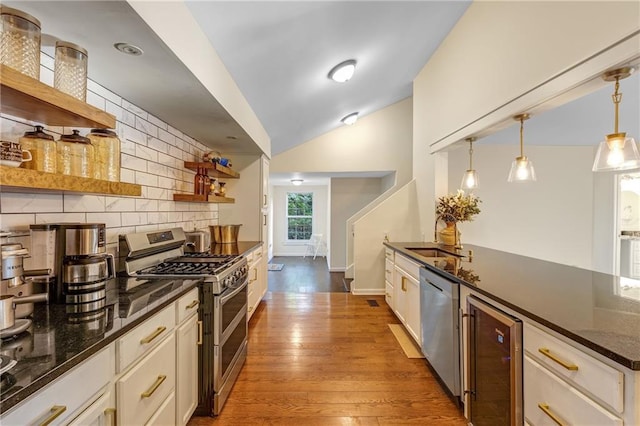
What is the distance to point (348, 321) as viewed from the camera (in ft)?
10.4

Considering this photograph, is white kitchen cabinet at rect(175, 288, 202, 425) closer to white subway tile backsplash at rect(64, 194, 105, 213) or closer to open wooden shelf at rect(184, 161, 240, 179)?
white subway tile backsplash at rect(64, 194, 105, 213)

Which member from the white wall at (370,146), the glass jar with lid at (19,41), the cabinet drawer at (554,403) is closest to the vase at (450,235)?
the white wall at (370,146)

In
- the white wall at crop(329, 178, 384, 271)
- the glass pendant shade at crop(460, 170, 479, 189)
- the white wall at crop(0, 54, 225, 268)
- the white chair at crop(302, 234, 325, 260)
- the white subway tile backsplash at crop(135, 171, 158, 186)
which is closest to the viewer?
the white wall at crop(0, 54, 225, 268)

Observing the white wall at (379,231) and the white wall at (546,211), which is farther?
the white wall at (379,231)

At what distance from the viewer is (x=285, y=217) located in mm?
7969

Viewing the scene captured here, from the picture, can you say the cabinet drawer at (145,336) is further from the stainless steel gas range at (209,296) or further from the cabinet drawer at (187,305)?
the stainless steel gas range at (209,296)

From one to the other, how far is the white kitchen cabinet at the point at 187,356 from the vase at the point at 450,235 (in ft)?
8.87

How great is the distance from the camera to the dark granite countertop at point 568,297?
0.90 meters

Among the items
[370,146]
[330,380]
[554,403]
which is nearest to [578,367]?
[554,403]

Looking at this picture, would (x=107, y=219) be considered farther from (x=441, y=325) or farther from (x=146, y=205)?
(x=441, y=325)

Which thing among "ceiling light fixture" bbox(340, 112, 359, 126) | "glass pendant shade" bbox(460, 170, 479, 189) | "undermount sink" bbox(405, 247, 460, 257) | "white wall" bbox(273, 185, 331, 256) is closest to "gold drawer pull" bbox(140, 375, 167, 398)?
"undermount sink" bbox(405, 247, 460, 257)

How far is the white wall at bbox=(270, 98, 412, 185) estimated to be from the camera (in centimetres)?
491

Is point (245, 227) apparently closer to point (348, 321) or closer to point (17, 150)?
point (348, 321)

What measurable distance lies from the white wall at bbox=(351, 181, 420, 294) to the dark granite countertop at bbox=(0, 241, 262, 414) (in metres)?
3.10
